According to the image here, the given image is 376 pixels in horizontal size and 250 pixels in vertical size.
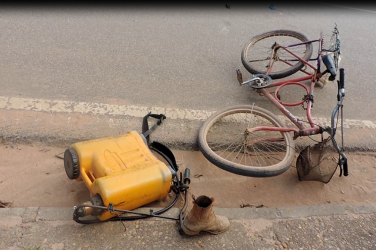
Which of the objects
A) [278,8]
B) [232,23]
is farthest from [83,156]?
[278,8]

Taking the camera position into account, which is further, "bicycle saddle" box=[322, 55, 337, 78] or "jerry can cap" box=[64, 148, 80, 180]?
"bicycle saddle" box=[322, 55, 337, 78]

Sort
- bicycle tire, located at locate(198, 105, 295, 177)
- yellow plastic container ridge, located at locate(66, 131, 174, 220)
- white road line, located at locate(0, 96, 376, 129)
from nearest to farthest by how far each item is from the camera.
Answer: yellow plastic container ridge, located at locate(66, 131, 174, 220), bicycle tire, located at locate(198, 105, 295, 177), white road line, located at locate(0, 96, 376, 129)

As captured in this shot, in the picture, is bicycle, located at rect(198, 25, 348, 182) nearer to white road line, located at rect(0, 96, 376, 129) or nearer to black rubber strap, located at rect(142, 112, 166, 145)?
white road line, located at rect(0, 96, 376, 129)

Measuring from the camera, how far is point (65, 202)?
2.74 metres

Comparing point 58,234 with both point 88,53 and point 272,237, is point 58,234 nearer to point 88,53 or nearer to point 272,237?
point 272,237

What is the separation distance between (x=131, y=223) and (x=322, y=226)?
60.8 inches

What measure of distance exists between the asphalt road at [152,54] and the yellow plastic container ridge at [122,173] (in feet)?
4.24

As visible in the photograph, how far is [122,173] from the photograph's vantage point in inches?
95.0

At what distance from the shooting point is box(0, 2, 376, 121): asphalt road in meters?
3.99

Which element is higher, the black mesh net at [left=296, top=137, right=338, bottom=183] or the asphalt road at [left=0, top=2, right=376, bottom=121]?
the asphalt road at [left=0, top=2, right=376, bottom=121]

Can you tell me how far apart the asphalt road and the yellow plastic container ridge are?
50.9 inches

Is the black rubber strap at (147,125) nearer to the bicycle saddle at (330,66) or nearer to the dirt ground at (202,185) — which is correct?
the dirt ground at (202,185)

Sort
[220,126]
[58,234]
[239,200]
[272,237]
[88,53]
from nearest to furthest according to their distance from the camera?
1. [58,234]
2. [272,237]
3. [239,200]
4. [220,126]
5. [88,53]

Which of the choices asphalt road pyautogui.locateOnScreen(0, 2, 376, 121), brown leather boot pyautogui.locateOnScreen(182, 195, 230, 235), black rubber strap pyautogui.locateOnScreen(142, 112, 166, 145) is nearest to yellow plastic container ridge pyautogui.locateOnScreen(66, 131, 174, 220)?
brown leather boot pyautogui.locateOnScreen(182, 195, 230, 235)
